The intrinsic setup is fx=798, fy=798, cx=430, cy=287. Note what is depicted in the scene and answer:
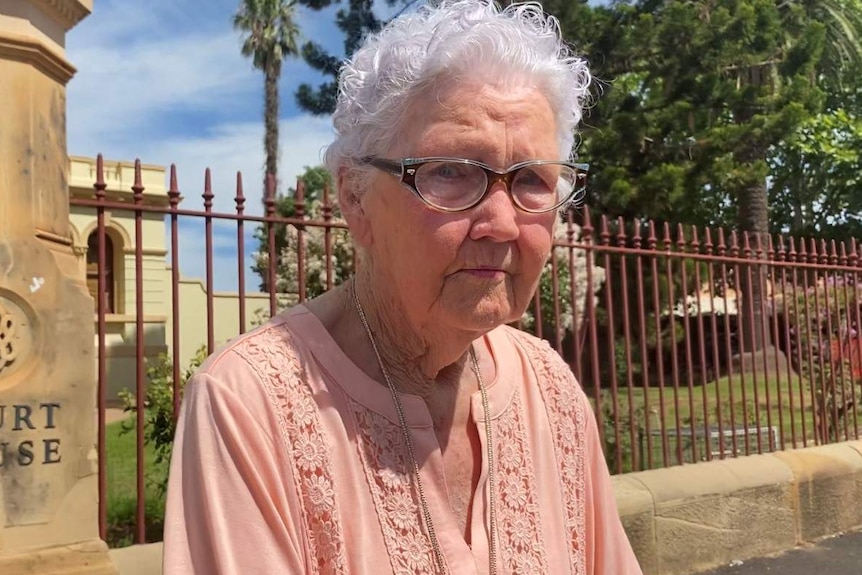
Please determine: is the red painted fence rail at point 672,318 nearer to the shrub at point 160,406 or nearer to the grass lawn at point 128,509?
the shrub at point 160,406

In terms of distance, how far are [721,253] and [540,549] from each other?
483cm

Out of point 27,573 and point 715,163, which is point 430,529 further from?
point 715,163

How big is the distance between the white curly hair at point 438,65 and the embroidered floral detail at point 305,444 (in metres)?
0.37

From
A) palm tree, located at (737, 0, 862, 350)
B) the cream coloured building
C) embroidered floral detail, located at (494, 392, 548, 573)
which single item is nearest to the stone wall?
embroidered floral detail, located at (494, 392, 548, 573)

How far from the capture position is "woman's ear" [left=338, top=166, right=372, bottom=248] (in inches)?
55.2

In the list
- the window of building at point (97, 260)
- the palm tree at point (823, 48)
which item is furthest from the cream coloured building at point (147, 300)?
the palm tree at point (823, 48)

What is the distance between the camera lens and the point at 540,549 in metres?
1.48

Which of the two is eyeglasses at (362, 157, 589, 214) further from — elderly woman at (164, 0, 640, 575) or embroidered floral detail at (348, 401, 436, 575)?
embroidered floral detail at (348, 401, 436, 575)

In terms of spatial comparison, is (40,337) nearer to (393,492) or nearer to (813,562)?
(393,492)

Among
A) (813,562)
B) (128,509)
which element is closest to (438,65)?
(813,562)

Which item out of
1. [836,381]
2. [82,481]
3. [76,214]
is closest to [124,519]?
[76,214]

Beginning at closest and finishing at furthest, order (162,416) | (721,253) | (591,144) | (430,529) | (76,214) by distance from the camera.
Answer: (430,529) < (76,214) < (162,416) < (721,253) < (591,144)

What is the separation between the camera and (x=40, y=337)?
10.6 ft

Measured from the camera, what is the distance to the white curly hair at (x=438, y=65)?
1303 millimetres
